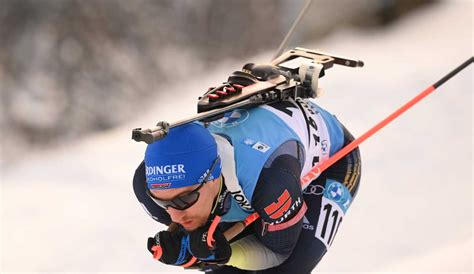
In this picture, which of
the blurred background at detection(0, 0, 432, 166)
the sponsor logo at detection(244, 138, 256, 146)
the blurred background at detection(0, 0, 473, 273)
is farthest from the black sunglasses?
the blurred background at detection(0, 0, 432, 166)

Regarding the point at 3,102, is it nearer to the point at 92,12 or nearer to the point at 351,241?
the point at 92,12

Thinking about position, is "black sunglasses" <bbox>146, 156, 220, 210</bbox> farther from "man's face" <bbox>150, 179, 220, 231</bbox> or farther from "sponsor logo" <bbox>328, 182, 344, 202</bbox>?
"sponsor logo" <bbox>328, 182, 344, 202</bbox>

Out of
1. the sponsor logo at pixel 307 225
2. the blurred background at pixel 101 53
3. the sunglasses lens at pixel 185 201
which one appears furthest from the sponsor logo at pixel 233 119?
the blurred background at pixel 101 53

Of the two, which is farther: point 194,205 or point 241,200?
point 241,200

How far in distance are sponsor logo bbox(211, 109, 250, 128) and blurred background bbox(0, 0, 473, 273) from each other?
1.27m

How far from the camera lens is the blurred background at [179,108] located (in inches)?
168

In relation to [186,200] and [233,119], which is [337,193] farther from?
[186,200]

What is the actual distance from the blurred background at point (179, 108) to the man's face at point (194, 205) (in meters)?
1.28

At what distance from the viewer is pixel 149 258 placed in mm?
4191

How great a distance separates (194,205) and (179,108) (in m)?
3.16

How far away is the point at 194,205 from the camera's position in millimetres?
2760

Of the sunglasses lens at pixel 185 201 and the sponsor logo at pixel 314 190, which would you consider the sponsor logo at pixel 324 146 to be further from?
the sunglasses lens at pixel 185 201

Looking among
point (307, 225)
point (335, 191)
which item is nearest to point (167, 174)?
point (307, 225)

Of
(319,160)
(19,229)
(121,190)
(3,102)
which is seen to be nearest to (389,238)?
(319,160)
